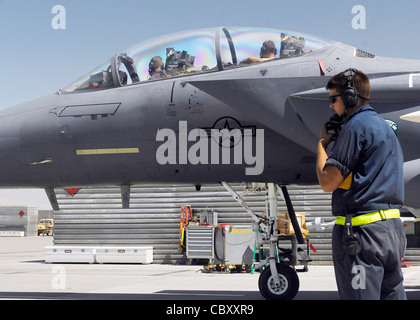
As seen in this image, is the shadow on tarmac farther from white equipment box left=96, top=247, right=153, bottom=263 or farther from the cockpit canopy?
white equipment box left=96, top=247, right=153, bottom=263

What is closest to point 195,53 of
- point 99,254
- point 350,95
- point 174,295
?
point 174,295

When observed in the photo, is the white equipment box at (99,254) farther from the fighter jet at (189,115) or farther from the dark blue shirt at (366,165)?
the dark blue shirt at (366,165)

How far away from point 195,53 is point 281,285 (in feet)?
12.5

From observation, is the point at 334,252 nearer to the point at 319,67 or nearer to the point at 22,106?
the point at 319,67

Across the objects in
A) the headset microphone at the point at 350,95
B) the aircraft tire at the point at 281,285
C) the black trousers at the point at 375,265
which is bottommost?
the aircraft tire at the point at 281,285

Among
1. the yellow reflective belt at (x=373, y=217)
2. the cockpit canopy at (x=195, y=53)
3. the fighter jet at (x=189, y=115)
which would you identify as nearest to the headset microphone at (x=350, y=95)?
the yellow reflective belt at (x=373, y=217)

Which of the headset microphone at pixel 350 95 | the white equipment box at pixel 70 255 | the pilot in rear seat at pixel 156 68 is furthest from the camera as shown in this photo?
the white equipment box at pixel 70 255

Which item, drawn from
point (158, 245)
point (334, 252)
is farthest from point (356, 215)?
point (158, 245)

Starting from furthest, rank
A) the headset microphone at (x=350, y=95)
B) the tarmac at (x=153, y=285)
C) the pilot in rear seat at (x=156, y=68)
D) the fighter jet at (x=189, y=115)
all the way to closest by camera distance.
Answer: the tarmac at (x=153, y=285) < the pilot in rear seat at (x=156, y=68) < the fighter jet at (x=189, y=115) < the headset microphone at (x=350, y=95)

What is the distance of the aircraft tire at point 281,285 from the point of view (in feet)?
30.0

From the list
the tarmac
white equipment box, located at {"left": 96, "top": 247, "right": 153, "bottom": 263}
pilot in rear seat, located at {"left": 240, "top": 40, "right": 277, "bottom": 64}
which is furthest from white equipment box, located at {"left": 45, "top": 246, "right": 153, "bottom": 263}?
pilot in rear seat, located at {"left": 240, "top": 40, "right": 277, "bottom": 64}

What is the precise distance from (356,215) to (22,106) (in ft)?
22.8

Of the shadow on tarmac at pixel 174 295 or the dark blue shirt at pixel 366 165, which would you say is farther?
the shadow on tarmac at pixel 174 295

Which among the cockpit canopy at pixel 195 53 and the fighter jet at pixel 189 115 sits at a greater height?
the cockpit canopy at pixel 195 53
